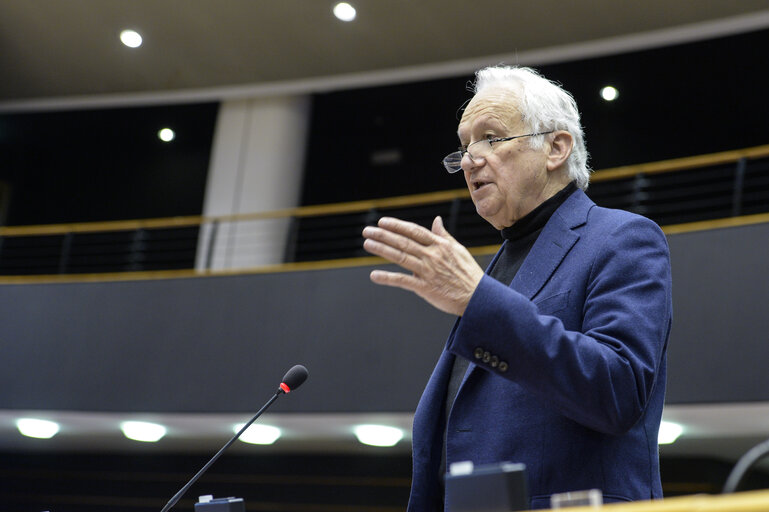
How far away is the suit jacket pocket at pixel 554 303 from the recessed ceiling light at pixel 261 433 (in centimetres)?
562

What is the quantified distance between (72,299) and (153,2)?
9.10 feet

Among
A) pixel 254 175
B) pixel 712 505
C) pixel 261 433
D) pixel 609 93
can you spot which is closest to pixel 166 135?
pixel 254 175

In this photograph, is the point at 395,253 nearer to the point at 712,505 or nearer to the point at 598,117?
the point at 712,505

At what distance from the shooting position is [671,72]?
8.13 m

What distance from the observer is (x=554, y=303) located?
157cm

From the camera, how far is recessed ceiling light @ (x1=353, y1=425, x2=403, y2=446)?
666 cm

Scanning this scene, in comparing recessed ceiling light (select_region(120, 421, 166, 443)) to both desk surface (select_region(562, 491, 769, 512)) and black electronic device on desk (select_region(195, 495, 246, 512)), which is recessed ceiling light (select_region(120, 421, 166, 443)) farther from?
desk surface (select_region(562, 491, 769, 512))

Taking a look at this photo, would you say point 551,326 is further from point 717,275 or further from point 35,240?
point 35,240

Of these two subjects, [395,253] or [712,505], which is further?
[395,253]

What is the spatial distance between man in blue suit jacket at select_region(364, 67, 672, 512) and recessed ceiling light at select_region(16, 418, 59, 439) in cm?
644

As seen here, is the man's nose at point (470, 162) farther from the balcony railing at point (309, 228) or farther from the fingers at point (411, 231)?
the balcony railing at point (309, 228)

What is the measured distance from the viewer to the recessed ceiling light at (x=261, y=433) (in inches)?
277

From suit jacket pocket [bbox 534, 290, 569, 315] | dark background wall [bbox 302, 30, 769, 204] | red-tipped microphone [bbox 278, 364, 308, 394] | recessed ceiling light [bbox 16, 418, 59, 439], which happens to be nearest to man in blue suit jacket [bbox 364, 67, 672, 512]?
suit jacket pocket [bbox 534, 290, 569, 315]

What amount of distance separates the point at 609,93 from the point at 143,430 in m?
5.18
